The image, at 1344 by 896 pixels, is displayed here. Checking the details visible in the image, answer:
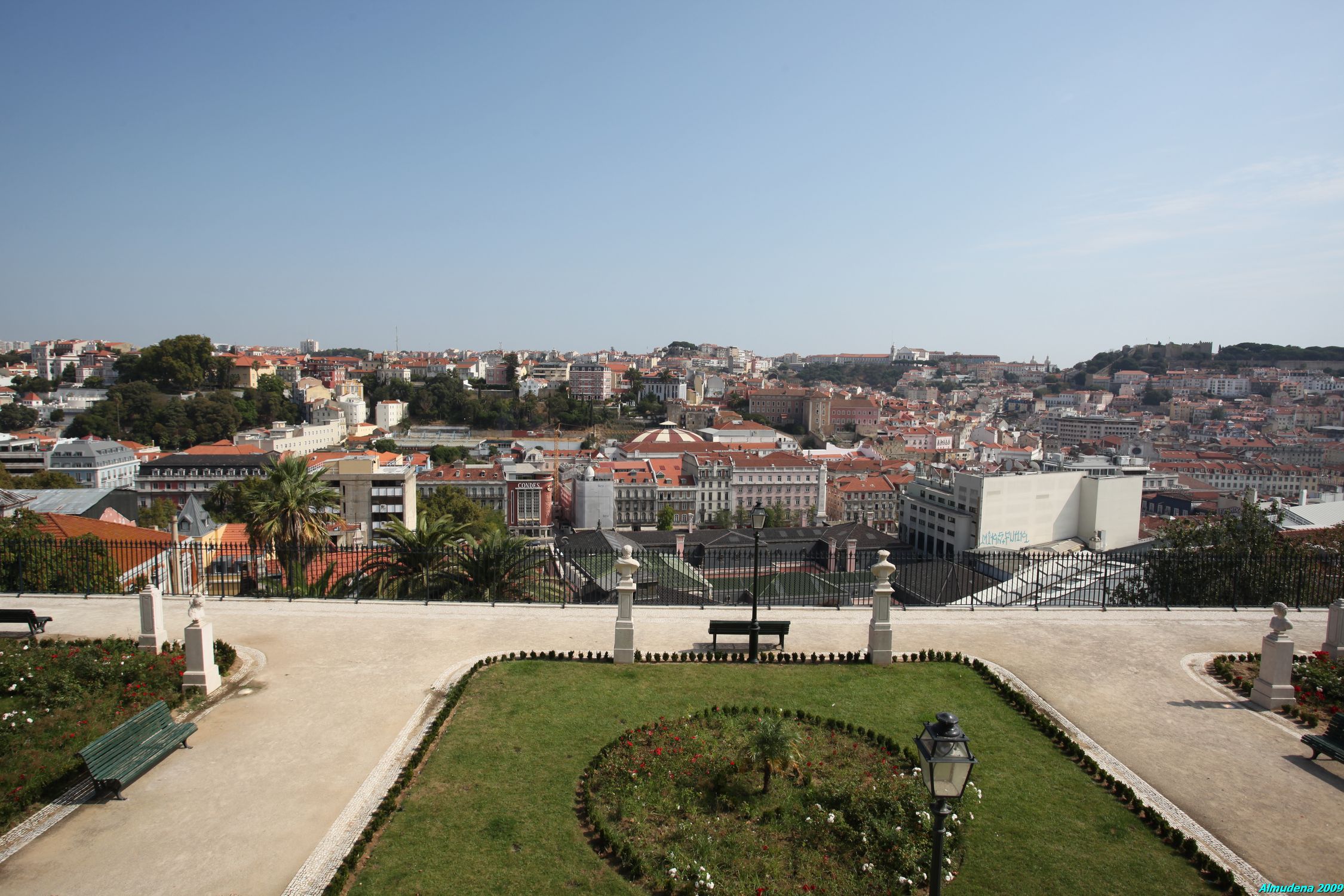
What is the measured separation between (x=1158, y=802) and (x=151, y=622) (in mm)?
10957

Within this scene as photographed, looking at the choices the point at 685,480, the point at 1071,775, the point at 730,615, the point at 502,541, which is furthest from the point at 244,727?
the point at 685,480

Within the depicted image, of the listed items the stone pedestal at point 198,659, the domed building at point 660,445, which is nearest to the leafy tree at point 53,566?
the stone pedestal at point 198,659

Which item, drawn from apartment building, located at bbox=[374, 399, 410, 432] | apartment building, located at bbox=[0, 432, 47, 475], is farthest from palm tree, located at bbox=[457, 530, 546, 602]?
apartment building, located at bbox=[374, 399, 410, 432]

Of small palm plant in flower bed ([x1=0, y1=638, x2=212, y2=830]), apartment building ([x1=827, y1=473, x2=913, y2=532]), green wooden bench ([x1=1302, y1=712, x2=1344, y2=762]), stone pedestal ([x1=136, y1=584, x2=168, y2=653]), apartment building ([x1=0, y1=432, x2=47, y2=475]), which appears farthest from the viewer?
apartment building ([x1=827, y1=473, x2=913, y2=532])

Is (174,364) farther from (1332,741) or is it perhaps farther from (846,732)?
(1332,741)

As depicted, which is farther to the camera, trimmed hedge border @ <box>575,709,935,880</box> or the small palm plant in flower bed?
the small palm plant in flower bed

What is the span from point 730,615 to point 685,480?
53626mm

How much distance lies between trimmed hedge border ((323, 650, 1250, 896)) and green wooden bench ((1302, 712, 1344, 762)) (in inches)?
81.2

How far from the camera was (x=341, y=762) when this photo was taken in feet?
23.6

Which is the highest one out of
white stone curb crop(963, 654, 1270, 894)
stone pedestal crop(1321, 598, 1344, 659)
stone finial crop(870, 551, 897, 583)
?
stone finial crop(870, 551, 897, 583)

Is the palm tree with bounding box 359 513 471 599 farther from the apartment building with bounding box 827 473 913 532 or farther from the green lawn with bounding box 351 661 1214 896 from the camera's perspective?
the apartment building with bounding box 827 473 913 532

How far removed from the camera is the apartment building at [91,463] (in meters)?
54.7

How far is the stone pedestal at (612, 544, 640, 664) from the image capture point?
30.8 feet

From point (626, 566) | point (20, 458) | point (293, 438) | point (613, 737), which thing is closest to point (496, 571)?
point (626, 566)
